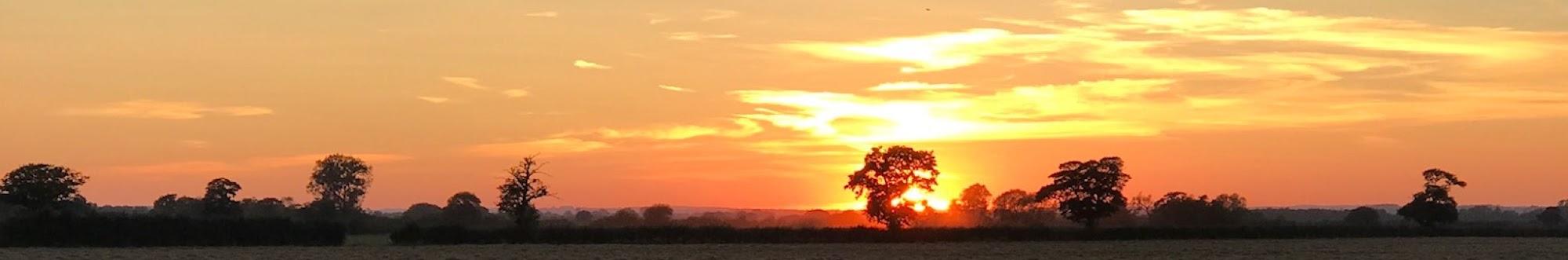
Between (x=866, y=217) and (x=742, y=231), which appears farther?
(x=866, y=217)

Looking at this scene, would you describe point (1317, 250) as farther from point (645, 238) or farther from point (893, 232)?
point (645, 238)

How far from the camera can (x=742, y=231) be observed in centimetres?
7244

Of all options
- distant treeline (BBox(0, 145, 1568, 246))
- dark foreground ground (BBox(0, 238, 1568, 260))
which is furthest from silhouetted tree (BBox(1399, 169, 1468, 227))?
dark foreground ground (BBox(0, 238, 1568, 260))

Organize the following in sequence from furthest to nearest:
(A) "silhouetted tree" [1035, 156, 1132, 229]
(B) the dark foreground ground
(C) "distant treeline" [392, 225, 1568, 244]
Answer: (A) "silhouetted tree" [1035, 156, 1132, 229] < (C) "distant treeline" [392, 225, 1568, 244] < (B) the dark foreground ground

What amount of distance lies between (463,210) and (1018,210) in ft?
197

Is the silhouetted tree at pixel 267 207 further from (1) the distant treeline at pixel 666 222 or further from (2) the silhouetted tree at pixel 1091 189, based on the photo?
(2) the silhouetted tree at pixel 1091 189

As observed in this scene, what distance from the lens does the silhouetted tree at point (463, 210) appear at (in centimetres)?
12235

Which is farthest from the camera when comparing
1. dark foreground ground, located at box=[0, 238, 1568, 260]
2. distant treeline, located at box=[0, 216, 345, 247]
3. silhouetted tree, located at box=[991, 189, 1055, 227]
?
silhouetted tree, located at box=[991, 189, 1055, 227]

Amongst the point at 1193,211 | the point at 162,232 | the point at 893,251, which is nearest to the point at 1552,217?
the point at 1193,211

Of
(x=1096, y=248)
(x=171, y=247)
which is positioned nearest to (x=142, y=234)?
(x=171, y=247)

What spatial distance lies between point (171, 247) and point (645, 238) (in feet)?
59.4

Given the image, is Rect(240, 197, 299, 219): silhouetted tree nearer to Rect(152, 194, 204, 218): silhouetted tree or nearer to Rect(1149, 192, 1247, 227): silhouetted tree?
Rect(152, 194, 204, 218): silhouetted tree

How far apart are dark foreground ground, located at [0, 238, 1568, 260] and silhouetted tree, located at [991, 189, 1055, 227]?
71517 millimetres

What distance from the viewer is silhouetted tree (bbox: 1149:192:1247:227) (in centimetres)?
12288
